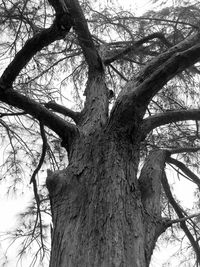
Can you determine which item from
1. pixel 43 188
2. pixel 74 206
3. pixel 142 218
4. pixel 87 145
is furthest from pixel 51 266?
pixel 43 188

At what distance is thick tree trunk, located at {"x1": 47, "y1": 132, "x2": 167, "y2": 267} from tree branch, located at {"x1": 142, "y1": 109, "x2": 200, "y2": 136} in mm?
189

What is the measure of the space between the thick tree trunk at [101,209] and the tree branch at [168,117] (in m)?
0.19

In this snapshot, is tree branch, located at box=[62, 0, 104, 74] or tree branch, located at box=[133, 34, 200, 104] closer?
tree branch, located at box=[133, 34, 200, 104]

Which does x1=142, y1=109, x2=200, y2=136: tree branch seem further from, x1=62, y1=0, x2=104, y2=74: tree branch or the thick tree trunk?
x1=62, y1=0, x2=104, y2=74: tree branch

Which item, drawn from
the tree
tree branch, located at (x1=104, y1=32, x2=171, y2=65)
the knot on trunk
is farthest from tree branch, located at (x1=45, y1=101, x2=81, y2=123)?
tree branch, located at (x1=104, y1=32, x2=171, y2=65)

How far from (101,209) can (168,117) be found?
786 mm

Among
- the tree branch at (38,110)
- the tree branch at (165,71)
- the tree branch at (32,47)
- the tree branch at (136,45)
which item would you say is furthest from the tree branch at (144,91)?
the tree branch at (136,45)

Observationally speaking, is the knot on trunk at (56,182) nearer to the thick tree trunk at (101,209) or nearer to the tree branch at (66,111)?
the thick tree trunk at (101,209)

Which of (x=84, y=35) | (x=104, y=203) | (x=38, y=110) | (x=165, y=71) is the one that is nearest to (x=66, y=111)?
(x=38, y=110)

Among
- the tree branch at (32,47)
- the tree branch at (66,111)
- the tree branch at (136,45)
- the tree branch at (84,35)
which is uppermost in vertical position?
the tree branch at (136,45)

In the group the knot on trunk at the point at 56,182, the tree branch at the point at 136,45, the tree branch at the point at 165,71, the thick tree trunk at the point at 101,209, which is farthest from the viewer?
the tree branch at the point at 136,45

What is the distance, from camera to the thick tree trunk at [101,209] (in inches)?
48.1

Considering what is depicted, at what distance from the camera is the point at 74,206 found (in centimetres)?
140

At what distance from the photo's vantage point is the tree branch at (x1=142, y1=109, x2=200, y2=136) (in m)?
1.87
